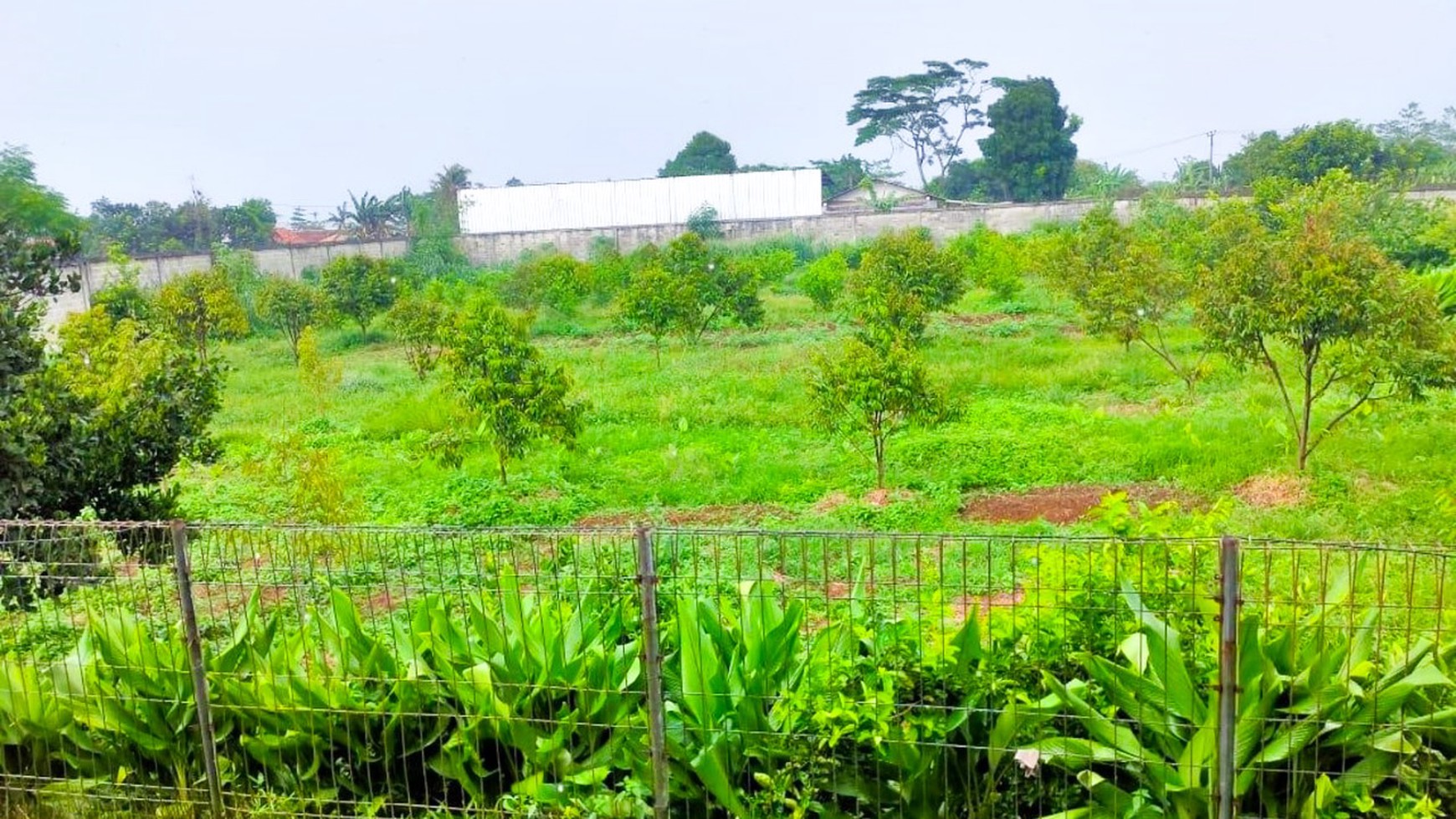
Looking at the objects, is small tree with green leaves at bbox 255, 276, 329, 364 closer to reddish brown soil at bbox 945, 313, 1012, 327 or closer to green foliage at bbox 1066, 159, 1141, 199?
reddish brown soil at bbox 945, 313, 1012, 327

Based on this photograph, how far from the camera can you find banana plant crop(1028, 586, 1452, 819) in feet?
9.91

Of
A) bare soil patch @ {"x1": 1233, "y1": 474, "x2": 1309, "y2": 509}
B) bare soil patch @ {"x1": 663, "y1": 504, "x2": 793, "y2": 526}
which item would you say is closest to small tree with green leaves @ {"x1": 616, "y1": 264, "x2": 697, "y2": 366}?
bare soil patch @ {"x1": 663, "y1": 504, "x2": 793, "y2": 526}

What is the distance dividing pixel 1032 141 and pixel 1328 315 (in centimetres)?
3402

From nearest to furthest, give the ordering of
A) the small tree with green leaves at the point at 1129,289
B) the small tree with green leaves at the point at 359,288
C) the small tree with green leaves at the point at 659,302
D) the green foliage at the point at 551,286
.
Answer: the small tree with green leaves at the point at 1129,289 → the small tree with green leaves at the point at 659,302 → the small tree with green leaves at the point at 359,288 → the green foliage at the point at 551,286

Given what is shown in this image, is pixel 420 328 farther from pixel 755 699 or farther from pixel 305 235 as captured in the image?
pixel 305 235

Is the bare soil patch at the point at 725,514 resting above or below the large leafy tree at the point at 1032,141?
below

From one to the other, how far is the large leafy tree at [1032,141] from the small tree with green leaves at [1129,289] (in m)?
24.2

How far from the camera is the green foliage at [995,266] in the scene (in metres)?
23.9

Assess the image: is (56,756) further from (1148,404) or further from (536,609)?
(1148,404)

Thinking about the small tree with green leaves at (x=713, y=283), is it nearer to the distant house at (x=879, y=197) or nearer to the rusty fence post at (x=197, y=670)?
the rusty fence post at (x=197, y=670)

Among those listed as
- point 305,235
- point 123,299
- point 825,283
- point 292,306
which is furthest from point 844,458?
point 305,235

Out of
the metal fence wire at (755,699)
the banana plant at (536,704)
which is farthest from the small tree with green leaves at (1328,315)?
the banana plant at (536,704)

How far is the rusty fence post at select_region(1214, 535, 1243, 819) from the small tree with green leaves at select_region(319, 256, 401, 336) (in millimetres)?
23202

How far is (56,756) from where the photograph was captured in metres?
3.87
